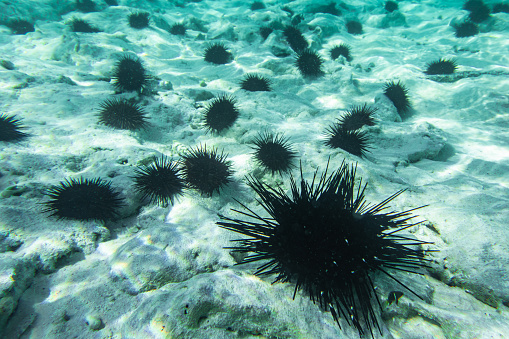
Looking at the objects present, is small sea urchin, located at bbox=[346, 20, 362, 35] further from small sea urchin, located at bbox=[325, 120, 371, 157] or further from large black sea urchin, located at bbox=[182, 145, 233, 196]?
large black sea urchin, located at bbox=[182, 145, 233, 196]

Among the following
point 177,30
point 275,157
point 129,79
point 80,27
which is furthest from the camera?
point 177,30

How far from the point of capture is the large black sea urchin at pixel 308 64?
7070 mm

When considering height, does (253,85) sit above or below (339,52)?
below

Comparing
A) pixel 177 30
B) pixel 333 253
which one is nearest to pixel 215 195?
pixel 333 253

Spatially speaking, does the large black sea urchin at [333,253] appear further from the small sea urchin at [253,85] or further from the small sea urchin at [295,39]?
the small sea urchin at [295,39]

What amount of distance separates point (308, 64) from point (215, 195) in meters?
5.63

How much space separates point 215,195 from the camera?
11.8 feet

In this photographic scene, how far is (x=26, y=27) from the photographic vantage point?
927 cm

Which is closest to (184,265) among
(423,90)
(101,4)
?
(423,90)

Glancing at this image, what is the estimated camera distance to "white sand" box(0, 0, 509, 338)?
178 cm

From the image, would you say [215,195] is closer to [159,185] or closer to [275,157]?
[159,185]

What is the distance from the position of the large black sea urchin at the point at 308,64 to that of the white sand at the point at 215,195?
0.30 meters

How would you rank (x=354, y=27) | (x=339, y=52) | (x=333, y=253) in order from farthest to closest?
(x=354, y=27), (x=339, y=52), (x=333, y=253)

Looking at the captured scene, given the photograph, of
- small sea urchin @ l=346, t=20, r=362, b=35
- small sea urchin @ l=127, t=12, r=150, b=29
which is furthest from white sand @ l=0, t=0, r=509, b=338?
small sea urchin @ l=346, t=20, r=362, b=35
